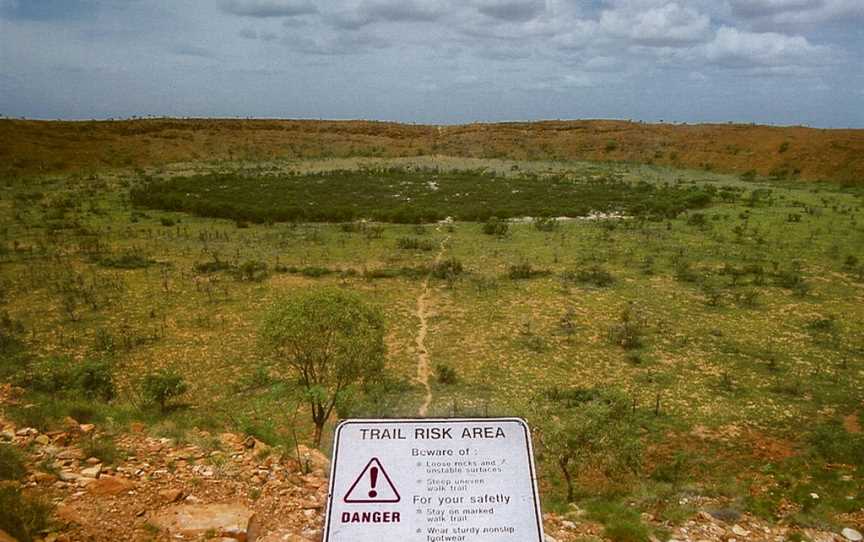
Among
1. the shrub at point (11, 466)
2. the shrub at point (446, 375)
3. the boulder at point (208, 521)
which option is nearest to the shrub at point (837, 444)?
the shrub at point (446, 375)

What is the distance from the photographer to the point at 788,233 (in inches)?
1183

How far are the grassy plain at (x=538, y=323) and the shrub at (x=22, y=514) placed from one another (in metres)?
3.00

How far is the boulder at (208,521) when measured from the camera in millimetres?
6375

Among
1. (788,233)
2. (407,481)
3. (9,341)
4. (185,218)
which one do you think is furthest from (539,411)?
(185,218)

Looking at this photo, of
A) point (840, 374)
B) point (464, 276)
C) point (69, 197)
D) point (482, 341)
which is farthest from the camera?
point (69, 197)

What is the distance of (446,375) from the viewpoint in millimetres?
14812

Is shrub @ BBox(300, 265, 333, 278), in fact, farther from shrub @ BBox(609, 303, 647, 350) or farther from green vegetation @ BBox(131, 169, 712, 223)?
shrub @ BBox(609, 303, 647, 350)

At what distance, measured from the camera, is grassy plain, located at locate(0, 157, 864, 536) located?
11547 millimetres

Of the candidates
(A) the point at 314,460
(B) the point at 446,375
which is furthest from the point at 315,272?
(A) the point at 314,460

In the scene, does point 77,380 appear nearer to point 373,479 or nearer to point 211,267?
point 211,267

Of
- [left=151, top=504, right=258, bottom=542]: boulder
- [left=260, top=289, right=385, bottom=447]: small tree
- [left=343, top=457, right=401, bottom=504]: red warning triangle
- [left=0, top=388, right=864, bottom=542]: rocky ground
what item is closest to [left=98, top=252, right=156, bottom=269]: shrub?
[left=260, top=289, right=385, bottom=447]: small tree

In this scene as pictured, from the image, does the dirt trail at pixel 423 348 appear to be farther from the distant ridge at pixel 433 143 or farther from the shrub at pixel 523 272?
the distant ridge at pixel 433 143

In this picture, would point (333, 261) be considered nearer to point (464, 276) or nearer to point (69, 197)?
point (464, 276)

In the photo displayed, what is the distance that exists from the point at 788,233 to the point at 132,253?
30317mm
